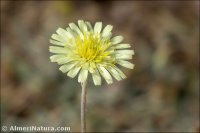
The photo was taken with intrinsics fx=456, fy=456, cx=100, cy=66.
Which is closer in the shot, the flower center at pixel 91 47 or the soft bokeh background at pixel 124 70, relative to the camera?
the flower center at pixel 91 47

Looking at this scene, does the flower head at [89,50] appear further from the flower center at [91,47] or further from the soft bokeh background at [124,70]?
the soft bokeh background at [124,70]

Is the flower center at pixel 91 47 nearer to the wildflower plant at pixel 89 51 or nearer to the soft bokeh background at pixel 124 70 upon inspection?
the wildflower plant at pixel 89 51

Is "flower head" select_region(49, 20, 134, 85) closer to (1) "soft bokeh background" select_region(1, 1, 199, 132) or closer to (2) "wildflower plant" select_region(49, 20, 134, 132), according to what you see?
(2) "wildflower plant" select_region(49, 20, 134, 132)

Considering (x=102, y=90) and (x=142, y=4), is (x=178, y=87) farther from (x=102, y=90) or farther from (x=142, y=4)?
(x=142, y=4)

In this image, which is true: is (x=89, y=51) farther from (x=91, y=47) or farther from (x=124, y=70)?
(x=124, y=70)

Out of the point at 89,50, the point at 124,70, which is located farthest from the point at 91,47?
the point at 124,70

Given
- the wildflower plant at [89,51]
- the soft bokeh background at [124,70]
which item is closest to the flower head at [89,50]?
the wildflower plant at [89,51]

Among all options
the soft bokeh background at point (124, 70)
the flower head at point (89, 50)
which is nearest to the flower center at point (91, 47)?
the flower head at point (89, 50)
